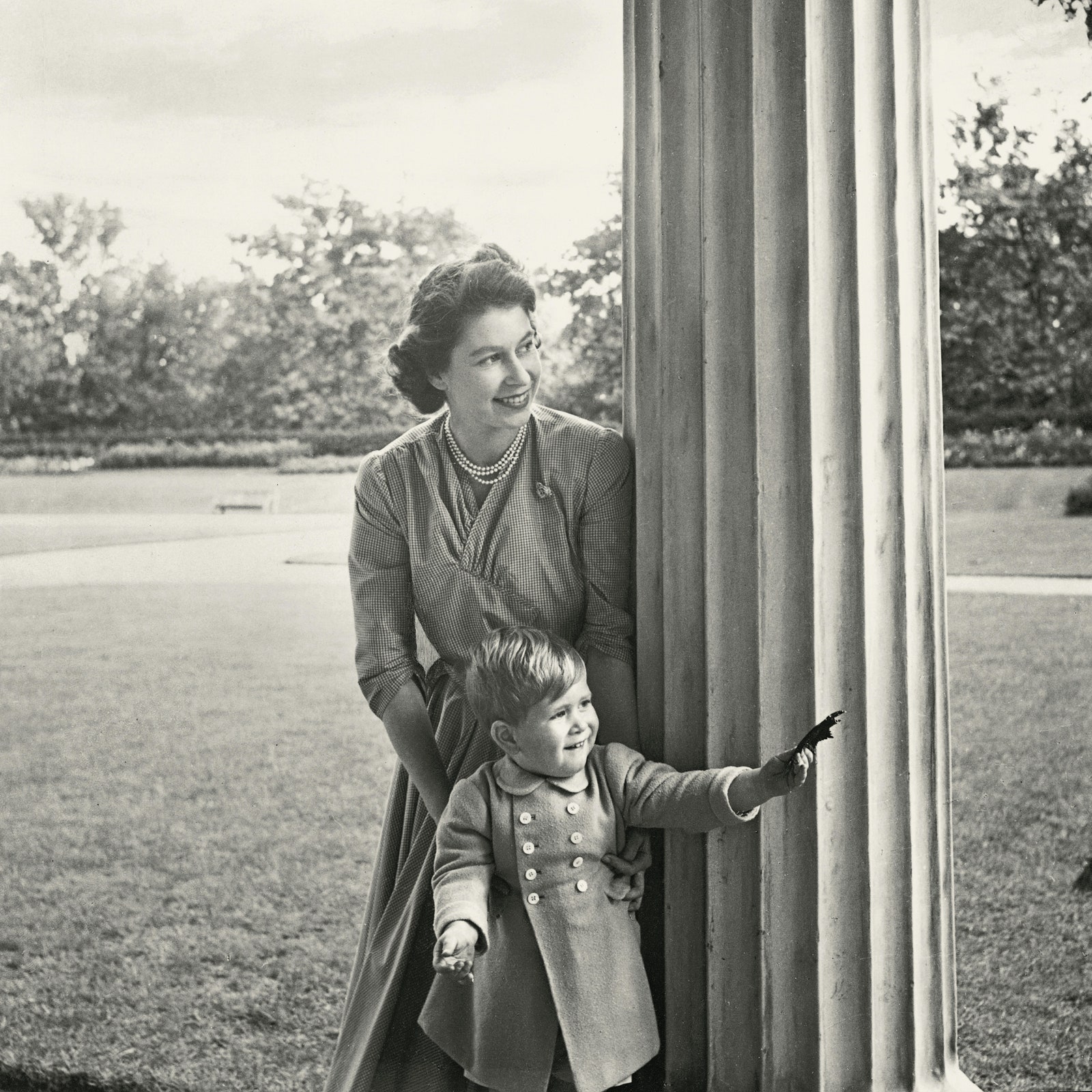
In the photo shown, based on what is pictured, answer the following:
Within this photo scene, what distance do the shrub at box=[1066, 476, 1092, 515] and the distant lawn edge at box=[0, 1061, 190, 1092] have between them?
13.0 feet

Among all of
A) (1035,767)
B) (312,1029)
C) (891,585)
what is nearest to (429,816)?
(891,585)

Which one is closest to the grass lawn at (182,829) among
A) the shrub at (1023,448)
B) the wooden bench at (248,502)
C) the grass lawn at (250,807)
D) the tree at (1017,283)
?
the grass lawn at (250,807)

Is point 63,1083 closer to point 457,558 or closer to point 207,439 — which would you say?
point 457,558

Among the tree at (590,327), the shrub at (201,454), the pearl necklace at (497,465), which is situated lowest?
the pearl necklace at (497,465)

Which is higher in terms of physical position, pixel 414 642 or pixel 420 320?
pixel 420 320

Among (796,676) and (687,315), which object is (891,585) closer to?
(796,676)

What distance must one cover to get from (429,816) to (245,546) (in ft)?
12.1

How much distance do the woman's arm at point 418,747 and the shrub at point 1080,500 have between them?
160 inches

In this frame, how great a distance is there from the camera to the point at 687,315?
1549mm

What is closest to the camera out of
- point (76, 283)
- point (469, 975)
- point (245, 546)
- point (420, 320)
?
point (469, 975)

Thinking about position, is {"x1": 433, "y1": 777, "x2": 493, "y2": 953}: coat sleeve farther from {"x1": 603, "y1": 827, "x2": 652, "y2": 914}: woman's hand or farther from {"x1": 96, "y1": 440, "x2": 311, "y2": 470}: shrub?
{"x1": 96, "y1": 440, "x2": 311, "y2": 470}: shrub

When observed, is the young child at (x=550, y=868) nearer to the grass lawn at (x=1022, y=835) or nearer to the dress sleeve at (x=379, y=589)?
the dress sleeve at (x=379, y=589)

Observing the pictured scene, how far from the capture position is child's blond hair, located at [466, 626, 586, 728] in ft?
5.02

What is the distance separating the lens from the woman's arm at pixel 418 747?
1.77 metres
